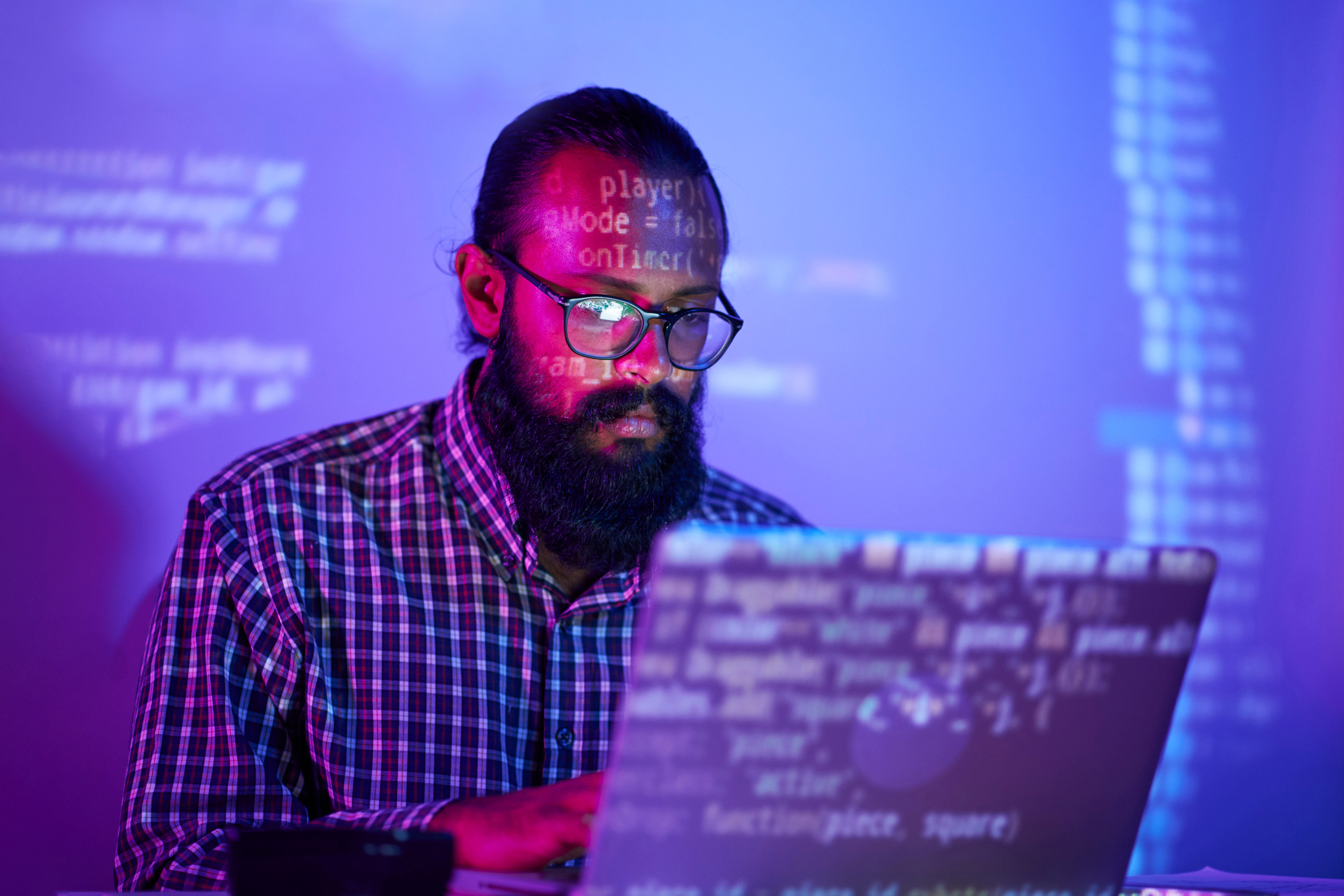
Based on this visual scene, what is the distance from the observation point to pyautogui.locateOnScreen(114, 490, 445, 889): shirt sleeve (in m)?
1.23

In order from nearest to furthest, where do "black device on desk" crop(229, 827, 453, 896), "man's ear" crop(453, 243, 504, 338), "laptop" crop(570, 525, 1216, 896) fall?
"laptop" crop(570, 525, 1216, 896)
"black device on desk" crop(229, 827, 453, 896)
"man's ear" crop(453, 243, 504, 338)

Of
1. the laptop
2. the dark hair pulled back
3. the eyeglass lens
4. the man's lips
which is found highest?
the dark hair pulled back

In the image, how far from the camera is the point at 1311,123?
2.37 m

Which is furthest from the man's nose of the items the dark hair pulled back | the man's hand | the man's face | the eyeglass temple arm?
the man's hand

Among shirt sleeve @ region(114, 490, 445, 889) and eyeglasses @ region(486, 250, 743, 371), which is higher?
eyeglasses @ region(486, 250, 743, 371)

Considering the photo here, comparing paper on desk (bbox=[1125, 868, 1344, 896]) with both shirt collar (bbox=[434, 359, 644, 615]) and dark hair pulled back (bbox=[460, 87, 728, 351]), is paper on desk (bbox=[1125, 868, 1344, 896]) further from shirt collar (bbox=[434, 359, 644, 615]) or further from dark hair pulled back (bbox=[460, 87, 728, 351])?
dark hair pulled back (bbox=[460, 87, 728, 351])

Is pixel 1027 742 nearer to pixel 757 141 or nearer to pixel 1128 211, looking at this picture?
pixel 757 141

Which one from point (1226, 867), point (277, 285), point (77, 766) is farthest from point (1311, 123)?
point (77, 766)

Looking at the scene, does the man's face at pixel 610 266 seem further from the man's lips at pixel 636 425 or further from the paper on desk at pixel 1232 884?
the paper on desk at pixel 1232 884

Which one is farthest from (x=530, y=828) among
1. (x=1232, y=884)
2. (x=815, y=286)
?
(x=815, y=286)

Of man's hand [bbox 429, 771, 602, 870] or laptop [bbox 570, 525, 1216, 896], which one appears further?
man's hand [bbox 429, 771, 602, 870]

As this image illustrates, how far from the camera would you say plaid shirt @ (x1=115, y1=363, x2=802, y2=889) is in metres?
1.29

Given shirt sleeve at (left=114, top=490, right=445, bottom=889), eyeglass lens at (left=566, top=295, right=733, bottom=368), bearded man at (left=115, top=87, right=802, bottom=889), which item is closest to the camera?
shirt sleeve at (left=114, top=490, right=445, bottom=889)

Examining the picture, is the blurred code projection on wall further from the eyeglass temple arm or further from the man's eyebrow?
the man's eyebrow
